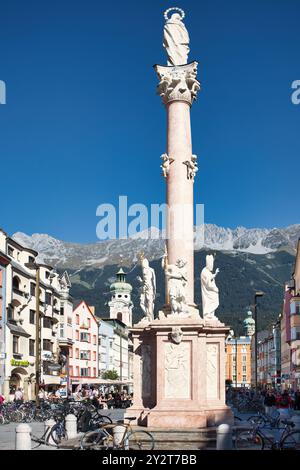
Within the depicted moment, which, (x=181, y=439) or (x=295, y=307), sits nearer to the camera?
(x=181, y=439)

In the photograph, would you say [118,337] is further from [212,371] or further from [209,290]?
[212,371]

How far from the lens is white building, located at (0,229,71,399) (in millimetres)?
59375

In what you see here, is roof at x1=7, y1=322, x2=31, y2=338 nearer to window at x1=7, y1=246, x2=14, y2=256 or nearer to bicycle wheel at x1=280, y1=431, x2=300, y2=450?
window at x1=7, y1=246, x2=14, y2=256

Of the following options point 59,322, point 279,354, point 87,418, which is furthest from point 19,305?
point 279,354

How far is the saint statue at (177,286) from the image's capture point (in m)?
23.1

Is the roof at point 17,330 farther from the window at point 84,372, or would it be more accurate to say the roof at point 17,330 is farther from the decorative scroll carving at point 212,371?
the decorative scroll carving at point 212,371

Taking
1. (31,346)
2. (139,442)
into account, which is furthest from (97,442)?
(31,346)

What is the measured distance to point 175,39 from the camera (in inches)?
1048

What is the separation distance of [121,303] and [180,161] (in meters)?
134

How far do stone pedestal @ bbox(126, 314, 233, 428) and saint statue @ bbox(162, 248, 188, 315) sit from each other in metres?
0.32

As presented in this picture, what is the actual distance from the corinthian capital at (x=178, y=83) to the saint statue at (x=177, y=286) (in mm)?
5826

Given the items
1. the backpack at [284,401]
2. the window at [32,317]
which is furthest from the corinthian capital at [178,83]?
the window at [32,317]

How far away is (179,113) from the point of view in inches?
1011
